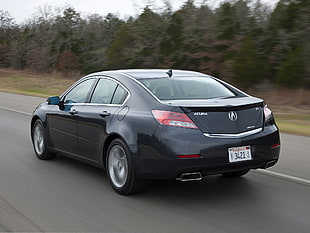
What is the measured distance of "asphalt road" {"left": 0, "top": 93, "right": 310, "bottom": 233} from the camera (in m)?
4.66

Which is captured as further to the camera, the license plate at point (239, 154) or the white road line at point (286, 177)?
the white road line at point (286, 177)

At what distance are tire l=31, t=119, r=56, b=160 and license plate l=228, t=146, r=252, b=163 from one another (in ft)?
11.5

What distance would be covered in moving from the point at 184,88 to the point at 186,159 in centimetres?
117

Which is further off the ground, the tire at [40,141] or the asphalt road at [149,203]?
the tire at [40,141]

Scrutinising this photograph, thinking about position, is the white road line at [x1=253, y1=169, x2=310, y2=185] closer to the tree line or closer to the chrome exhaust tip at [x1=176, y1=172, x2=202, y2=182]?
the chrome exhaust tip at [x1=176, y1=172, x2=202, y2=182]

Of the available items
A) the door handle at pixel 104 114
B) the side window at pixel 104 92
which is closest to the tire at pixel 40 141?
the side window at pixel 104 92

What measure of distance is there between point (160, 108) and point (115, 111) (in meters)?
0.81

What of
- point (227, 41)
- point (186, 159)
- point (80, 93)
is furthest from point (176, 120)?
point (227, 41)

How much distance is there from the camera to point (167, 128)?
5.22m

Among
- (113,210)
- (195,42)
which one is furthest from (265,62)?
(113,210)

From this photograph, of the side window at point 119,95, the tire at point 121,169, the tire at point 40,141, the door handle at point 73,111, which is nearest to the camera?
the tire at point 121,169

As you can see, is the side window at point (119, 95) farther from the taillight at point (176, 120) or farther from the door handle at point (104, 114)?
the taillight at point (176, 120)

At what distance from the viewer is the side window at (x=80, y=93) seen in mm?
6875

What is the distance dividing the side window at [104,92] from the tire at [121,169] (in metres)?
0.69
